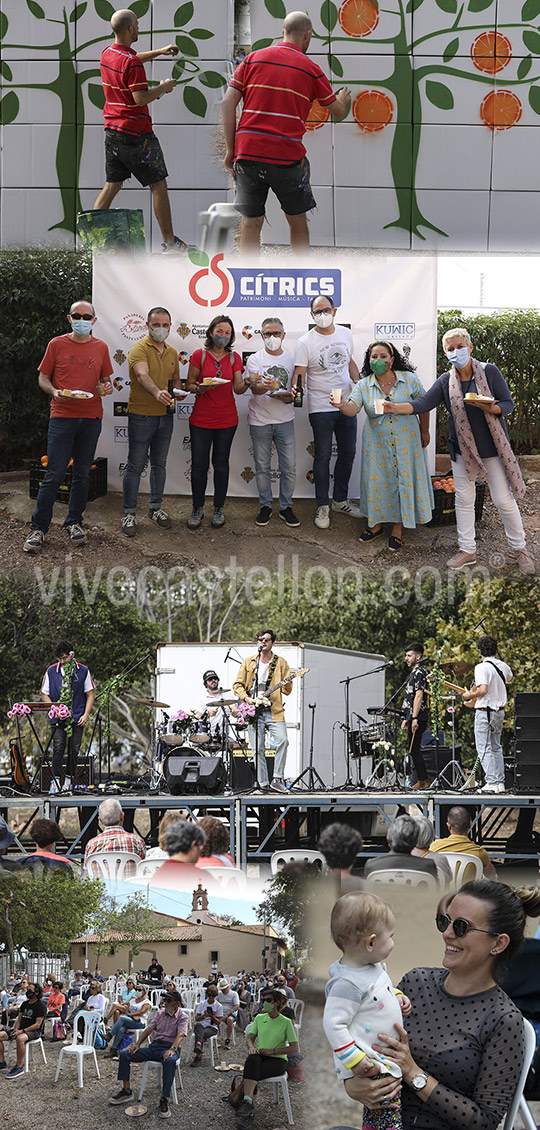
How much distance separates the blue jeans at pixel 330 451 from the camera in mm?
8609

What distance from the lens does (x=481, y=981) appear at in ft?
8.61

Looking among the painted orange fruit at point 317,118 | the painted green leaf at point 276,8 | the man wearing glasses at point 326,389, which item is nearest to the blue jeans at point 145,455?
the man wearing glasses at point 326,389

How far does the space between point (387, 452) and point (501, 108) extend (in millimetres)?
Answer: 3721

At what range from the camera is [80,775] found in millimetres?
8805

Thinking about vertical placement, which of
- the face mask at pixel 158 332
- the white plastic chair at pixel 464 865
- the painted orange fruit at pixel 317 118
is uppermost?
the painted orange fruit at pixel 317 118

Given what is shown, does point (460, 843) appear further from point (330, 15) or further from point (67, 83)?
point (67, 83)

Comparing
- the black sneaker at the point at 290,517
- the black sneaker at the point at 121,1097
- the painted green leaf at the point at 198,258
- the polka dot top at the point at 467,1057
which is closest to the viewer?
the polka dot top at the point at 467,1057

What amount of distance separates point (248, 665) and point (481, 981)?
20.2 ft

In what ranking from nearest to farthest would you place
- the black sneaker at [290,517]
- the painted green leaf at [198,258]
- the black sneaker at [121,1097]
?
the black sneaker at [121,1097] → the black sneaker at [290,517] → the painted green leaf at [198,258]

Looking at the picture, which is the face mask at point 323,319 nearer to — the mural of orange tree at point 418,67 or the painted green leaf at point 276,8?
the mural of orange tree at point 418,67

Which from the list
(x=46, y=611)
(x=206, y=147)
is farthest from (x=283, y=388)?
(x=46, y=611)

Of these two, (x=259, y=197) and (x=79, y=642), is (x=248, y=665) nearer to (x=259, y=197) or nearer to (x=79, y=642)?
(x=259, y=197)

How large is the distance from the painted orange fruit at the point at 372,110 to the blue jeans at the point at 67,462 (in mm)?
3966

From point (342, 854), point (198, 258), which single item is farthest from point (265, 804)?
point (198, 258)
